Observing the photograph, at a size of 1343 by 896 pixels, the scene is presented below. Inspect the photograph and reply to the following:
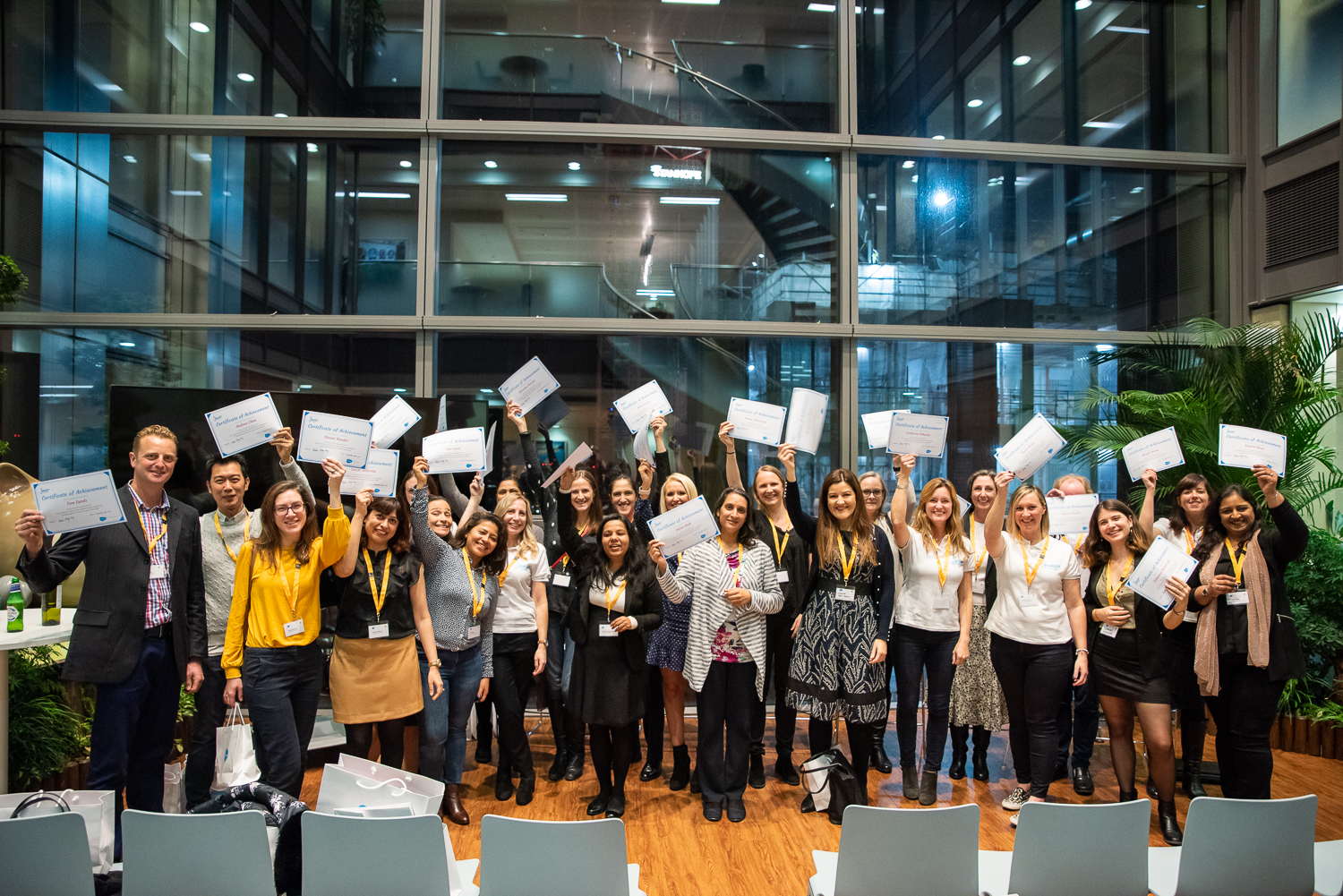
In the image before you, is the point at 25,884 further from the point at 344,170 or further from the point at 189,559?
the point at 344,170

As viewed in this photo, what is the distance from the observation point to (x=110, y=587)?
3033mm

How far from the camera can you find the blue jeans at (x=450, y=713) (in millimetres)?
3740

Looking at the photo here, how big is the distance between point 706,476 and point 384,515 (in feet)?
9.36

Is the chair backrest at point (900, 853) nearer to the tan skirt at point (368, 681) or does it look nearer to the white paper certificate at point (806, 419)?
the tan skirt at point (368, 681)

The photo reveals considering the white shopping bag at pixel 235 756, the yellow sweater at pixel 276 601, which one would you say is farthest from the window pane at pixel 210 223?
the white shopping bag at pixel 235 756

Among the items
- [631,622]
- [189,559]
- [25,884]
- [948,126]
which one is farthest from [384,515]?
[948,126]

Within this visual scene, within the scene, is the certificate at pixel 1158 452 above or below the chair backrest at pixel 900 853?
above

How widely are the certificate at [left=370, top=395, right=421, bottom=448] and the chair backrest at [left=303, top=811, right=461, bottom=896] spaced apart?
82.9 inches

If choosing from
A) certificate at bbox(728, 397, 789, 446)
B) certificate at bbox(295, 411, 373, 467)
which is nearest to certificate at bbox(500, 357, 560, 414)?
certificate at bbox(728, 397, 789, 446)

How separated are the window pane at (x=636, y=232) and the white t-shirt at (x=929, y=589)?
2485 millimetres

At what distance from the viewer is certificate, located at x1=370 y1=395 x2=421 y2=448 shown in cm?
386

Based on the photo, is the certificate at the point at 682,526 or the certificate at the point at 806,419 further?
the certificate at the point at 806,419

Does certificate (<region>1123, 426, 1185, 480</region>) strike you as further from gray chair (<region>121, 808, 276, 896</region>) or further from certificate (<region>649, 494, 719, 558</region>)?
gray chair (<region>121, 808, 276, 896</region>)

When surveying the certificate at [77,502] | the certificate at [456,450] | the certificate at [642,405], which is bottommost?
the certificate at [77,502]
